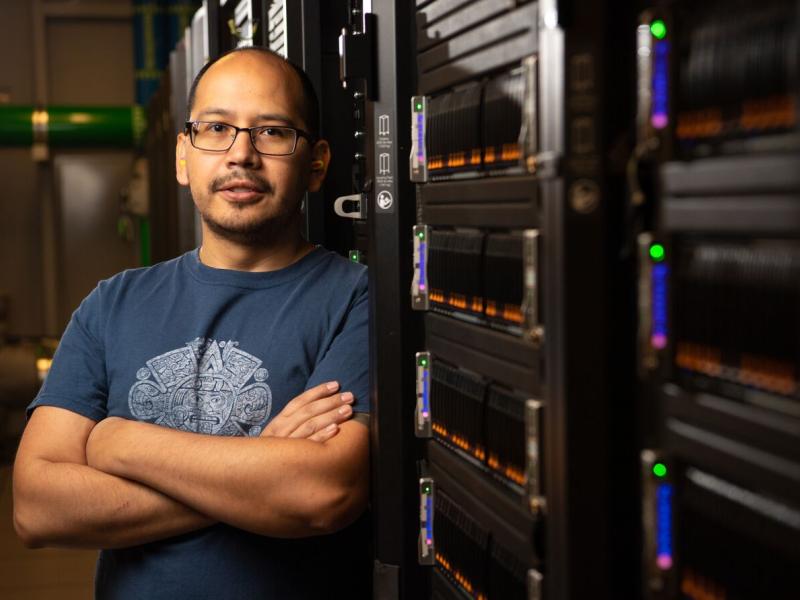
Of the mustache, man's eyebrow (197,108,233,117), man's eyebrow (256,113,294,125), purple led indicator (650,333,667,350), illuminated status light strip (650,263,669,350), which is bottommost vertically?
purple led indicator (650,333,667,350)

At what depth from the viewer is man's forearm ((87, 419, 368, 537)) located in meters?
1.61

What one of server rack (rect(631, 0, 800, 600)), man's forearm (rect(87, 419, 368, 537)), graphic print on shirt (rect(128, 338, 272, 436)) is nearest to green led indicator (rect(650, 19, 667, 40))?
server rack (rect(631, 0, 800, 600))

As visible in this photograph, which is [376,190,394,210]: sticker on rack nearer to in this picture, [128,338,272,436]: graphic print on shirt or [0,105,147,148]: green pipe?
[128,338,272,436]: graphic print on shirt

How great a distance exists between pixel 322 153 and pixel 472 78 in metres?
0.71

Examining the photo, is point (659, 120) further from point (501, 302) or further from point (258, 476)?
point (258, 476)

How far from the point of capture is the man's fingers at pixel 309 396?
5.55ft

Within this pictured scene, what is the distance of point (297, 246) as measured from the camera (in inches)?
74.8

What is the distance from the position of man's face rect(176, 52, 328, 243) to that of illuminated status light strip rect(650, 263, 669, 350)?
3.31ft

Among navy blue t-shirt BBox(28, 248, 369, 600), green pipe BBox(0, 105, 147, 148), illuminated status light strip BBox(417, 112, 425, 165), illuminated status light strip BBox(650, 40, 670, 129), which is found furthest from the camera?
green pipe BBox(0, 105, 147, 148)

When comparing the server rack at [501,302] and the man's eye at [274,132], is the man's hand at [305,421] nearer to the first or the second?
the server rack at [501,302]

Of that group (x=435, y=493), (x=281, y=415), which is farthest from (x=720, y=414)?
(x=281, y=415)

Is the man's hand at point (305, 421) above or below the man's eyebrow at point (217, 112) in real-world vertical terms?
below

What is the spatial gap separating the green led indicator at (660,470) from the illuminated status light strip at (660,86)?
0.97 feet

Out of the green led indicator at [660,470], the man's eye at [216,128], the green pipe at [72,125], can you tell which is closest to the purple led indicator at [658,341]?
A: the green led indicator at [660,470]
